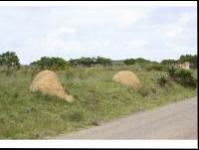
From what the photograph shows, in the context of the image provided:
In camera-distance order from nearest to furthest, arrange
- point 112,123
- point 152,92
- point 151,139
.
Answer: point 151,139
point 112,123
point 152,92

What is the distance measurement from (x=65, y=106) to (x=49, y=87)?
4.58 ft

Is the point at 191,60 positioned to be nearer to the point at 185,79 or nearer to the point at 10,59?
the point at 185,79

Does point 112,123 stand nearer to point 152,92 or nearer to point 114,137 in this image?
point 114,137

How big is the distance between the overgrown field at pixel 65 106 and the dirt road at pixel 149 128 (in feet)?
2.93

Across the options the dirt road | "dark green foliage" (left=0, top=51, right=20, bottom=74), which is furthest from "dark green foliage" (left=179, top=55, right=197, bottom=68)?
the dirt road

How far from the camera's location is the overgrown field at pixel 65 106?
53.8 feet

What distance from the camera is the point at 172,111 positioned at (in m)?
21.8

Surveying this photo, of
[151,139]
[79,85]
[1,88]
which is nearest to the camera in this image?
[151,139]

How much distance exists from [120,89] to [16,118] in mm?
10722

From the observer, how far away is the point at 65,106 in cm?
2012

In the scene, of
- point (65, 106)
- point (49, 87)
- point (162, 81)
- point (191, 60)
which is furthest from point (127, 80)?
point (191, 60)

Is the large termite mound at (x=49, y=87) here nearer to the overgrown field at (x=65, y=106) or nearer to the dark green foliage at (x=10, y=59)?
the overgrown field at (x=65, y=106)

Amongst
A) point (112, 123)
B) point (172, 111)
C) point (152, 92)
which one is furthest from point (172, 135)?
point (152, 92)

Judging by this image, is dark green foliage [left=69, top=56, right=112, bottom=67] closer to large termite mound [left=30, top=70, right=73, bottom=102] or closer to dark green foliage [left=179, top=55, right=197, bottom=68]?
dark green foliage [left=179, top=55, right=197, bottom=68]
